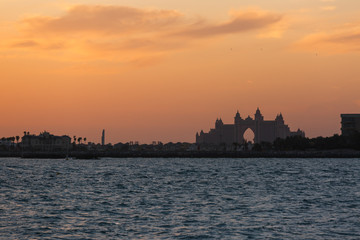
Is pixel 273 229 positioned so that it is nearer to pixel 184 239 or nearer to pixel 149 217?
pixel 184 239

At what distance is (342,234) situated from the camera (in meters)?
32.1

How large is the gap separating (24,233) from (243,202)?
834 inches

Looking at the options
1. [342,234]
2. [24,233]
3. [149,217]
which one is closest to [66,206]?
[149,217]

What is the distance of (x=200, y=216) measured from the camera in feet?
129

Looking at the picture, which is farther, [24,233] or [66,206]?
[66,206]

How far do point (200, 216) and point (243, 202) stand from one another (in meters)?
9.99

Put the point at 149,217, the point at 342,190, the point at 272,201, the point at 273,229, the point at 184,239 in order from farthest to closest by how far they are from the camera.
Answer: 1. the point at 342,190
2. the point at 272,201
3. the point at 149,217
4. the point at 273,229
5. the point at 184,239

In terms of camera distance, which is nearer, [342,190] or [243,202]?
[243,202]

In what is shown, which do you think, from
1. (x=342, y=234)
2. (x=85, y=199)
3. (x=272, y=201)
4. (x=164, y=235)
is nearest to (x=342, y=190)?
(x=272, y=201)

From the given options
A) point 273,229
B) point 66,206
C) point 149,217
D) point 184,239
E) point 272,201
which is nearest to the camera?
point 184,239

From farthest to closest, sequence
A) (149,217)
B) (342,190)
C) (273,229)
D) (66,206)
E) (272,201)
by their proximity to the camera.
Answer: (342,190) → (272,201) → (66,206) → (149,217) → (273,229)

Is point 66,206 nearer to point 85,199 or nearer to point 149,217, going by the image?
point 85,199

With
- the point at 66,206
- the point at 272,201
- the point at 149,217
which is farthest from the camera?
the point at 272,201

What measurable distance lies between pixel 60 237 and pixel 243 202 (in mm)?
20799
